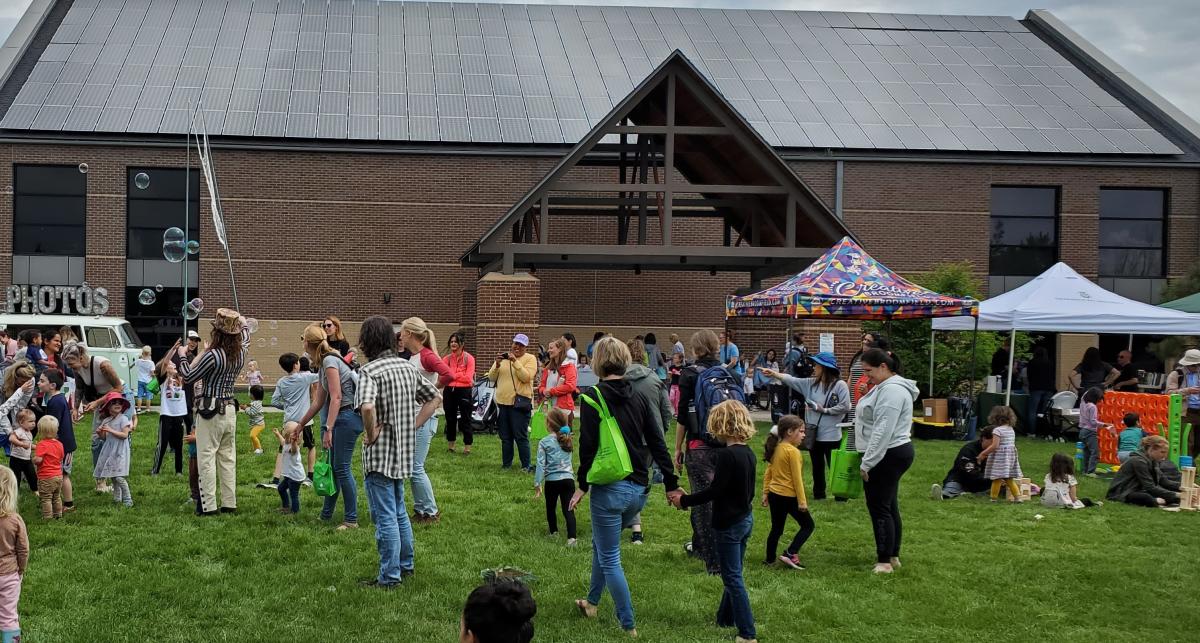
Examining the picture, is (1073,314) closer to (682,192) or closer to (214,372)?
(682,192)

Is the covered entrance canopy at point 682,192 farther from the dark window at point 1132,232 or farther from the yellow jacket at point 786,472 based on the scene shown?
the yellow jacket at point 786,472

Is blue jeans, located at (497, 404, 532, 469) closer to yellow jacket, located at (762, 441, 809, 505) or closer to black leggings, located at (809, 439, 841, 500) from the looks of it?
black leggings, located at (809, 439, 841, 500)

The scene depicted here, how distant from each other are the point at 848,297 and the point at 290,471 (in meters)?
8.54

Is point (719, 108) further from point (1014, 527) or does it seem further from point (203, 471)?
point (203, 471)

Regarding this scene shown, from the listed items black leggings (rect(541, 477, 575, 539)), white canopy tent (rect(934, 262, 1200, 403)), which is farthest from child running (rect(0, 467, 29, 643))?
white canopy tent (rect(934, 262, 1200, 403))

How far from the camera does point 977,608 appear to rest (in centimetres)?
697

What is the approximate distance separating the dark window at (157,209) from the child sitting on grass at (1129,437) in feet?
65.8

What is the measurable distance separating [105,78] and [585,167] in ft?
40.1

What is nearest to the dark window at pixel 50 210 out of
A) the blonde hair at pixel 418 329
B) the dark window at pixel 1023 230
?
the blonde hair at pixel 418 329

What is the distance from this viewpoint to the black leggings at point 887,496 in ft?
25.0

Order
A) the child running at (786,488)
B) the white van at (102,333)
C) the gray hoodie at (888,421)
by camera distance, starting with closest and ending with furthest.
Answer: the gray hoodie at (888,421) → the child running at (786,488) → the white van at (102,333)

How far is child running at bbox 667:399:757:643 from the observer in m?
5.78

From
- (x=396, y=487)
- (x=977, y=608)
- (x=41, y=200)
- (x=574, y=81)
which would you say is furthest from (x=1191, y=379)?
(x=41, y=200)

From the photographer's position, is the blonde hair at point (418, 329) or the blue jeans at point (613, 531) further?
the blonde hair at point (418, 329)
